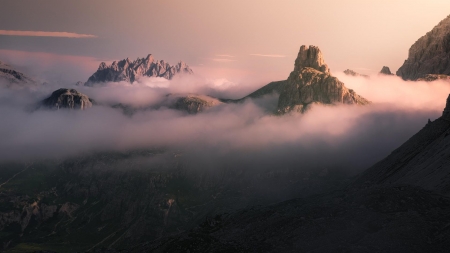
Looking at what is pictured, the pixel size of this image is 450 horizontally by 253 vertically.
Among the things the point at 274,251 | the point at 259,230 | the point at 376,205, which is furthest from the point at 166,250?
the point at 376,205

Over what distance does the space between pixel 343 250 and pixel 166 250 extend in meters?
76.4

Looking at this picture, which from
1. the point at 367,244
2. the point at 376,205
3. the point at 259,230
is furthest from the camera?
the point at 259,230

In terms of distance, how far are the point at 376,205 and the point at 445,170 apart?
46489 mm

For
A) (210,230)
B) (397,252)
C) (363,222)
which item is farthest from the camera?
(210,230)

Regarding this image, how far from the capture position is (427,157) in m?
197

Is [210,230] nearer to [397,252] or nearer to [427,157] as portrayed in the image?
[397,252]

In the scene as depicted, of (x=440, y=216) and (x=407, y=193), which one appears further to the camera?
(x=407, y=193)

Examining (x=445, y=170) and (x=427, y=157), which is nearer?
(x=445, y=170)

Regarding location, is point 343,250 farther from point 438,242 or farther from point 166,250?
point 166,250

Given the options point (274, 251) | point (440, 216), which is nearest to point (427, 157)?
point (440, 216)

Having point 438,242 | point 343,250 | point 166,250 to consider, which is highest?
point 438,242

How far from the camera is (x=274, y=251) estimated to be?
127 metres

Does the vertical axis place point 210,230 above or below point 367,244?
below

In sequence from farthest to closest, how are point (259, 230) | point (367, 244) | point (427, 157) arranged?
point (427, 157), point (259, 230), point (367, 244)
